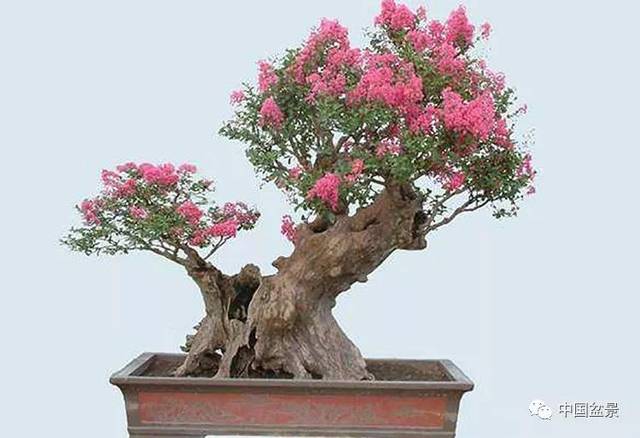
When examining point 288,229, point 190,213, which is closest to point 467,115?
point 288,229

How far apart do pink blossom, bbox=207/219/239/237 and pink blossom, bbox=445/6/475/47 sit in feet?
4.46

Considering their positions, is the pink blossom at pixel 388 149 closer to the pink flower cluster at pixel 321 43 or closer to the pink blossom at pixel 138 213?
the pink flower cluster at pixel 321 43

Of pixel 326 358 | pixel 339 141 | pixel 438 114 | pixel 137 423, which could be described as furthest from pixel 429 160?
pixel 137 423

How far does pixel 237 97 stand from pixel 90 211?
898mm

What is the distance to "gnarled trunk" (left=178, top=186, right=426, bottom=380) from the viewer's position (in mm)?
4238

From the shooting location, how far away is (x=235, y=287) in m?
4.53

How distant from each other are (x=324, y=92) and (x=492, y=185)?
912 millimetres

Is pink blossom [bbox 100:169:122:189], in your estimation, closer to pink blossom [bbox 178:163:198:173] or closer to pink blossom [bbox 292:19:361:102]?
pink blossom [bbox 178:163:198:173]

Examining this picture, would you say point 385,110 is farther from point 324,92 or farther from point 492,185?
point 492,185

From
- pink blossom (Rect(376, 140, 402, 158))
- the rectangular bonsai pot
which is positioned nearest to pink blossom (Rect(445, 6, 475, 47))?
pink blossom (Rect(376, 140, 402, 158))

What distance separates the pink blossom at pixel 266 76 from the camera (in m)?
4.25

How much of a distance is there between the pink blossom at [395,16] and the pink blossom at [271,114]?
64 cm

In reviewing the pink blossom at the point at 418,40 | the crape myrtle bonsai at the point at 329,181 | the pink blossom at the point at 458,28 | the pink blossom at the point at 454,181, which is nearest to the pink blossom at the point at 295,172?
the crape myrtle bonsai at the point at 329,181

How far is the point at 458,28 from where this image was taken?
4.20 m
